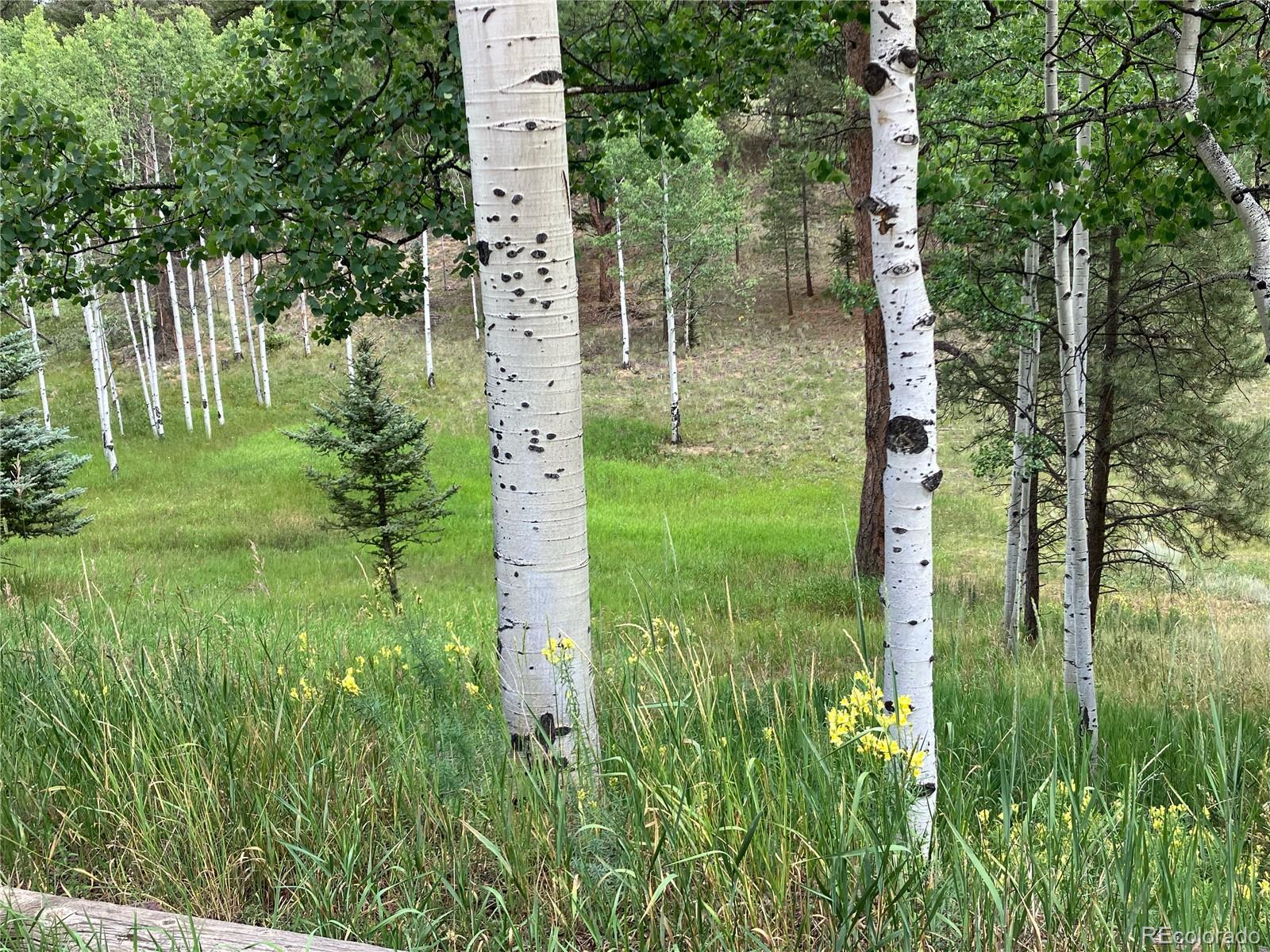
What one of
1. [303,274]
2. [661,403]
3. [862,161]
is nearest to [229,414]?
[661,403]

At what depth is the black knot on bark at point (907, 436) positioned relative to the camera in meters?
2.53

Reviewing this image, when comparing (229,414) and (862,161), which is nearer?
(862,161)

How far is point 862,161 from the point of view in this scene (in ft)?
33.1

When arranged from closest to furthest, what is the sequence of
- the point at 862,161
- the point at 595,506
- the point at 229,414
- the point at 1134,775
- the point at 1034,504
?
the point at 1134,775
the point at 1034,504
the point at 862,161
the point at 595,506
the point at 229,414

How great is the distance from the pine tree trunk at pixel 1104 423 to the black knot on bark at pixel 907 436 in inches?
295

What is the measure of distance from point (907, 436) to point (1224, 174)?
2553mm

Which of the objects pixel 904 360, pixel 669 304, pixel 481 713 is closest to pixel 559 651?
pixel 481 713

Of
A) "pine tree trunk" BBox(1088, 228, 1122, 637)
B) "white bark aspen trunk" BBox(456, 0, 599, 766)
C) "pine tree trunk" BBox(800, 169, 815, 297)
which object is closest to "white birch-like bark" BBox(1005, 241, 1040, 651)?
"pine tree trunk" BBox(1088, 228, 1122, 637)

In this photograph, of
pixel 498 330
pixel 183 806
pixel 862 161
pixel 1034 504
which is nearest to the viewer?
pixel 183 806

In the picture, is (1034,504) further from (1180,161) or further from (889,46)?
(889,46)

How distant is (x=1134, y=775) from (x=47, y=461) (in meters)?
11.9

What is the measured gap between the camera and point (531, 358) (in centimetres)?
247

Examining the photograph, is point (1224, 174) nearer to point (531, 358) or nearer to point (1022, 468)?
point (531, 358)

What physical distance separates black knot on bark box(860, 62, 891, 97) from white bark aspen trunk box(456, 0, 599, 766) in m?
0.90
